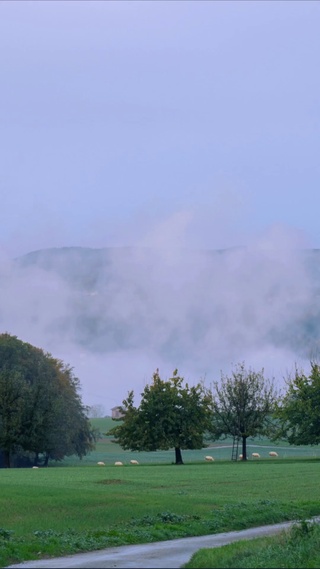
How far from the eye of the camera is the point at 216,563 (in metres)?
17.9

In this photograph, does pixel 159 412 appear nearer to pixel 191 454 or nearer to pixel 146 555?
pixel 191 454

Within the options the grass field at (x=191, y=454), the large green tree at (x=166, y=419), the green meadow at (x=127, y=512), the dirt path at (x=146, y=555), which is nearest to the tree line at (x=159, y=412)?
the large green tree at (x=166, y=419)

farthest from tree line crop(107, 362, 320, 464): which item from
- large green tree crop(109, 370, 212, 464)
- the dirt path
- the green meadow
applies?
the dirt path

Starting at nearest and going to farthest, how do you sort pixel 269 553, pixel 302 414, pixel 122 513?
1. pixel 269 553
2. pixel 122 513
3. pixel 302 414

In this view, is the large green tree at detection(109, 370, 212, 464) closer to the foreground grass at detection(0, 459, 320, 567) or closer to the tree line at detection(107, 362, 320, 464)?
the tree line at detection(107, 362, 320, 464)

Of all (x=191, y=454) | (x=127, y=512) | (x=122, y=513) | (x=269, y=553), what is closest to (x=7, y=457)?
(x=191, y=454)

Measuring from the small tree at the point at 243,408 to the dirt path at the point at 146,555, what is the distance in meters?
60.2

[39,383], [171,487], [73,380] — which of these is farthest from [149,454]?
[171,487]

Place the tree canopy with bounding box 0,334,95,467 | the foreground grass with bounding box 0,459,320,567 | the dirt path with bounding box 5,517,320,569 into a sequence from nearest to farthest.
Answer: the dirt path with bounding box 5,517,320,569
the foreground grass with bounding box 0,459,320,567
the tree canopy with bounding box 0,334,95,467

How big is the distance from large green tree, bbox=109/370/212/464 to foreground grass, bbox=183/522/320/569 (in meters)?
59.5

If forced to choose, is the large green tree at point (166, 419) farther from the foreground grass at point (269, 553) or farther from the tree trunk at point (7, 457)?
the foreground grass at point (269, 553)

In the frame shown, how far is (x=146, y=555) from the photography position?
22.5 metres

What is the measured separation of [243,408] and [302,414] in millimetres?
8445

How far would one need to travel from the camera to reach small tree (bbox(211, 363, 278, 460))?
290 feet
